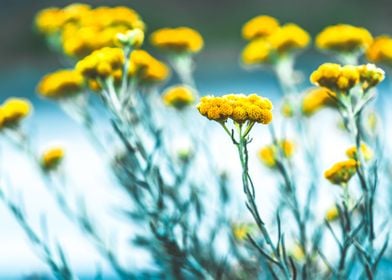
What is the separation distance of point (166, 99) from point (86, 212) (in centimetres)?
33

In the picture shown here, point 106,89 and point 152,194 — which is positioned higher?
point 106,89

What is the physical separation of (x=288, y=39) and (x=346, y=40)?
0.19m

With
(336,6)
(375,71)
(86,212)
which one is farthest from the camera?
(336,6)

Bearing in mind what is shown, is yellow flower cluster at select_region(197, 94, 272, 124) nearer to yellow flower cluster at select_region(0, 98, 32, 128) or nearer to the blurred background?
yellow flower cluster at select_region(0, 98, 32, 128)

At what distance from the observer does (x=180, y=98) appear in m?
1.52

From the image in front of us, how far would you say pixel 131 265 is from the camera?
126 centimetres

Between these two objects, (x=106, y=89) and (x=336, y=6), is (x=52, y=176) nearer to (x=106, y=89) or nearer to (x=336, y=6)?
(x=106, y=89)

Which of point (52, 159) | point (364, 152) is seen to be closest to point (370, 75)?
point (364, 152)

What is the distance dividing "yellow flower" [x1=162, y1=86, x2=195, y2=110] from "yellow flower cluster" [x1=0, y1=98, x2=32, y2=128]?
34 cm

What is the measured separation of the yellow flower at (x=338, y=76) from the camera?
0.98 meters

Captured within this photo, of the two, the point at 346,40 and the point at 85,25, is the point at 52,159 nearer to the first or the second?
the point at 85,25

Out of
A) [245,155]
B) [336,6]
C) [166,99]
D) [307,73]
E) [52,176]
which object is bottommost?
[245,155]

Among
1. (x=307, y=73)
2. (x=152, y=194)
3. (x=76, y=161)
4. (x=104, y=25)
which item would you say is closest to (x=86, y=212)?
(x=152, y=194)

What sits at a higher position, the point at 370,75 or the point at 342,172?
the point at 370,75
